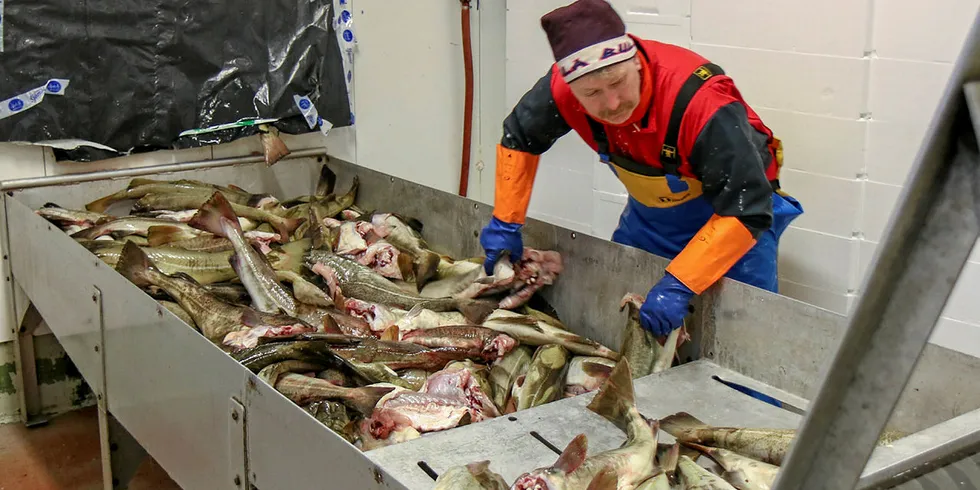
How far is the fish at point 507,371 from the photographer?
8.28ft

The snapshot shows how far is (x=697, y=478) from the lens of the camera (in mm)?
1831

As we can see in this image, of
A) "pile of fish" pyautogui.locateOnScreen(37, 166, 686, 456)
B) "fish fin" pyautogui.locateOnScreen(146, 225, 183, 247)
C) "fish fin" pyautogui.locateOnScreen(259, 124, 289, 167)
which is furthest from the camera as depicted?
"fish fin" pyautogui.locateOnScreen(259, 124, 289, 167)

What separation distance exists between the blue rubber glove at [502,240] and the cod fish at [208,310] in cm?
66

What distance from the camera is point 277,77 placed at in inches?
167

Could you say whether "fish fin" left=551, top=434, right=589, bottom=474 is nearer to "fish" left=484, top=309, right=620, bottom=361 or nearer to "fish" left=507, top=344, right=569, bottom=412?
"fish" left=507, top=344, right=569, bottom=412

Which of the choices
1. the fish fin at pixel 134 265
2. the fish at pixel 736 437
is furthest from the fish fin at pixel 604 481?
the fish fin at pixel 134 265

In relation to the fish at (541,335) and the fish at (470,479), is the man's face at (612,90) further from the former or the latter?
the fish at (470,479)

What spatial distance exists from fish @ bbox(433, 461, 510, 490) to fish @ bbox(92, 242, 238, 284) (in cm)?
171

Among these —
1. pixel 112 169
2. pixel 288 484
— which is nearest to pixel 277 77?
pixel 112 169

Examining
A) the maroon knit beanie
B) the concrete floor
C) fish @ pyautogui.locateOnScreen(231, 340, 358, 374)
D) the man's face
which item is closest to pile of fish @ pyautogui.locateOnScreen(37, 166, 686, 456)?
fish @ pyautogui.locateOnScreen(231, 340, 358, 374)

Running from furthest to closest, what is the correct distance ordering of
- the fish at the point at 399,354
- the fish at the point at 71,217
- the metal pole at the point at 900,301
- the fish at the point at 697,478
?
the fish at the point at 71,217, the fish at the point at 399,354, the fish at the point at 697,478, the metal pole at the point at 900,301

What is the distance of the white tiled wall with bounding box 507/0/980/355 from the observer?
118 inches

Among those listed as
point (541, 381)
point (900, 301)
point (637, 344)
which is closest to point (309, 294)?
point (541, 381)

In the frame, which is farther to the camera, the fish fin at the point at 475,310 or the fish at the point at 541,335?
the fish fin at the point at 475,310
